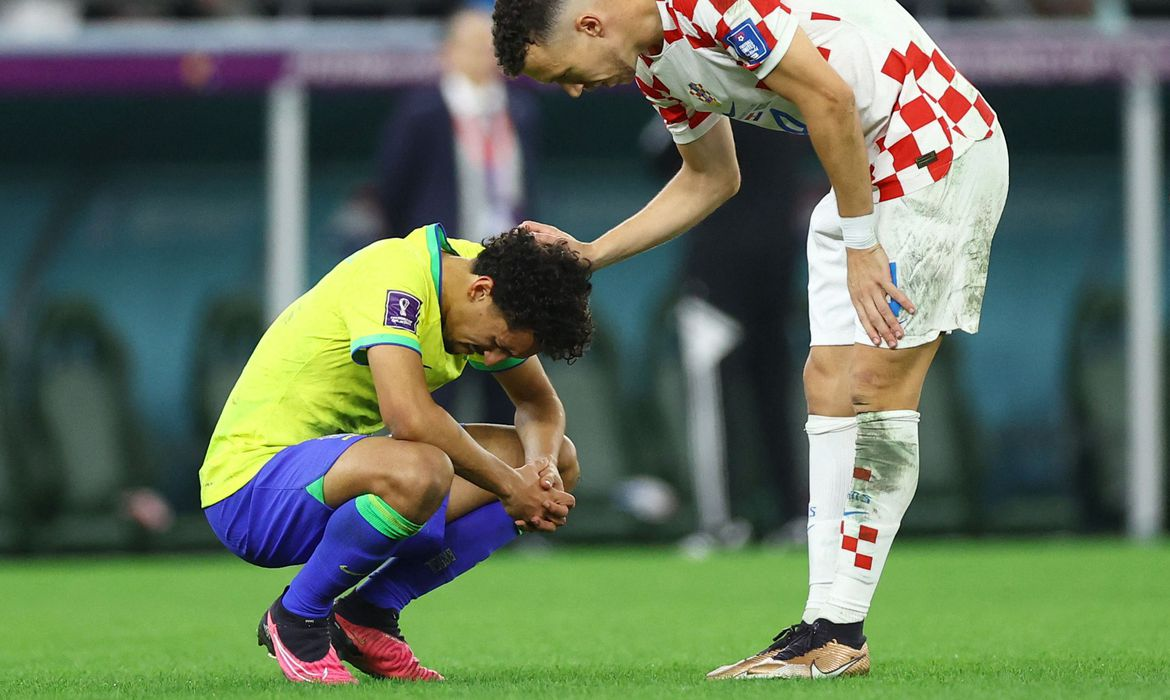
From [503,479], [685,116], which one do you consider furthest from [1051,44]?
[503,479]

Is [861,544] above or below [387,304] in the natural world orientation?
below

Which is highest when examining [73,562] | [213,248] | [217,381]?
[213,248]

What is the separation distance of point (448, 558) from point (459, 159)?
4.36 m

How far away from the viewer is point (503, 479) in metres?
3.93

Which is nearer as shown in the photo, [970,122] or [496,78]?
[970,122]

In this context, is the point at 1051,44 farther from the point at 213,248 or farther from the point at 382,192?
the point at 213,248

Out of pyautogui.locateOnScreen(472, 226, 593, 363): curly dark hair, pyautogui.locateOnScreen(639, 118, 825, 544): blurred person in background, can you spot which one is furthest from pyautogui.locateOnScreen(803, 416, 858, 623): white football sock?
pyautogui.locateOnScreen(639, 118, 825, 544): blurred person in background

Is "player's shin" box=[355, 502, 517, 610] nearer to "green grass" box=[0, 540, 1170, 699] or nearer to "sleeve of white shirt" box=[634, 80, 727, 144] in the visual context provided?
"green grass" box=[0, 540, 1170, 699]

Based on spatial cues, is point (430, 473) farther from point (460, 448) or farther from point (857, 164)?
point (857, 164)

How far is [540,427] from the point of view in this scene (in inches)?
167

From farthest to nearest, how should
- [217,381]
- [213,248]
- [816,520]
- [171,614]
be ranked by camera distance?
1. [213,248]
2. [217,381]
3. [171,614]
4. [816,520]

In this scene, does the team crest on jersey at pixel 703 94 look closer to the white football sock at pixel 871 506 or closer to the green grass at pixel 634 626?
the white football sock at pixel 871 506

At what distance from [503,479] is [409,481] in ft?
0.74

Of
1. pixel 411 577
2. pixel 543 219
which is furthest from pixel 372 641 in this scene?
pixel 543 219
